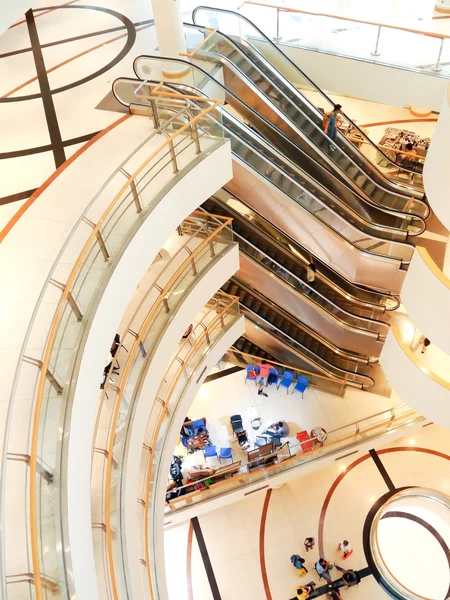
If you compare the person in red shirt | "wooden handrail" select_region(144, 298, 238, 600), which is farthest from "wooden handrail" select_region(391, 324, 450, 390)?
the person in red shirt

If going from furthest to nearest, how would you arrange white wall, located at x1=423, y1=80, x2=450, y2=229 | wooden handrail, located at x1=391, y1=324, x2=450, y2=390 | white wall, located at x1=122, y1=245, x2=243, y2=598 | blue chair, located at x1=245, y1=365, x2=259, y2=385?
blue chair, located at x1=245, y1=365, x2=259, y2=385
wooden handrail, located at x1=391, y1=324, x2=450, y2=390
white wall, located at x1=122, y1=245, x2=243, y2=598
white wall, located at x1=423, y1=80, x2=450, y2=229

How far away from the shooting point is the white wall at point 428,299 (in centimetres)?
508

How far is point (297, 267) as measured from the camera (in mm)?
9617

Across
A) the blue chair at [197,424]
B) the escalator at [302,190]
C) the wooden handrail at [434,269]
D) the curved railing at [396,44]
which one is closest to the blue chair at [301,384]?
the blue chair at [197,424]

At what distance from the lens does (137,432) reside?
244 inches

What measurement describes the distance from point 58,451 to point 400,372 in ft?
14.7

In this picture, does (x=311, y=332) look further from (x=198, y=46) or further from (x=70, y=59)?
(x=70, y=59)

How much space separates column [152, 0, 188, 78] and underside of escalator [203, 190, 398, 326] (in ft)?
6.44

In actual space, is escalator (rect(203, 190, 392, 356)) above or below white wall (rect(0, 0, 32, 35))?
above

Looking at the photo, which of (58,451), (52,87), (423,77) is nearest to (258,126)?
(423,77)

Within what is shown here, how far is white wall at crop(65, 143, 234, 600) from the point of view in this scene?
3.81m

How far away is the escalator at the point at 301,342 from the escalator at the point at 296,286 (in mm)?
321

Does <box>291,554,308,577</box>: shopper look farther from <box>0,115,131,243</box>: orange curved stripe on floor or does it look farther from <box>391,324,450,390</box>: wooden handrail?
<box>0,115,131,243</box>: orange curved stripe on floor

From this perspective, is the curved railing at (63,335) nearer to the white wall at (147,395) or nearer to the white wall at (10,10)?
the white wall at (10,10)
